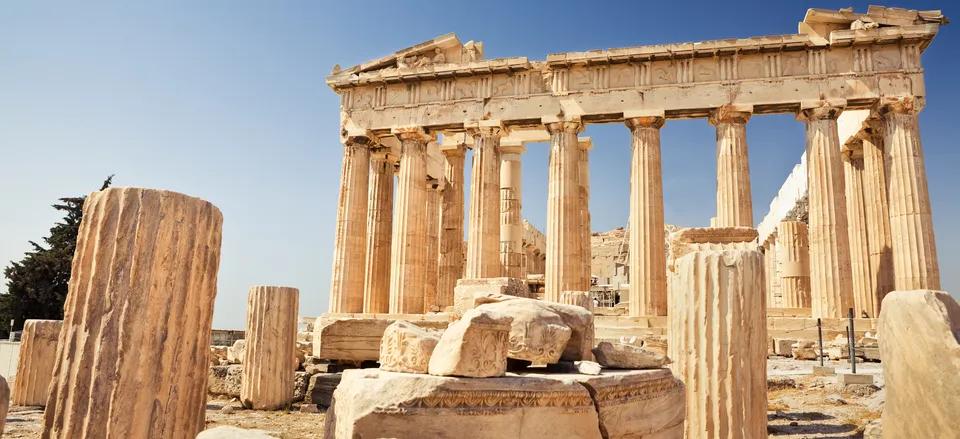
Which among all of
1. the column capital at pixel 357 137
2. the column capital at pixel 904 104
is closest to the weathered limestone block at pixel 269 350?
the column capital at pixel 357 137

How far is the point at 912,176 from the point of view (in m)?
18.0

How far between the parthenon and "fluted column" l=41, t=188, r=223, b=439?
15.6 metres

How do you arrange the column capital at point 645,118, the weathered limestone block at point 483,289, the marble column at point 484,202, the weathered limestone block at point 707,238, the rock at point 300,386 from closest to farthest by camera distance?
the rock at point 300,386 < the weathered limestone block at point 483,289 < the weathered limestone block at point 707,238 < the column capital at point 645,118 < the marble column at point 484,202

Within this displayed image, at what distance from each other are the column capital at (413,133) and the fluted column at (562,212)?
4.06 meters

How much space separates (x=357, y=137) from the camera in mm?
22703

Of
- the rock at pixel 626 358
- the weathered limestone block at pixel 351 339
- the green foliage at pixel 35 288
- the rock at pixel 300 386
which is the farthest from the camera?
the green foliage at pixel 35 288

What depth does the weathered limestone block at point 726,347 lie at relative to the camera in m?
5.23

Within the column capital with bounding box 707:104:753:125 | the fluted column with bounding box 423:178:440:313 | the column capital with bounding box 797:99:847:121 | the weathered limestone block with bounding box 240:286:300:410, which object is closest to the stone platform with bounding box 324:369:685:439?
the weathered limestone block with bounding box 240:286:300:410

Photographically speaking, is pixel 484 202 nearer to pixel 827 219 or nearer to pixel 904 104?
pixel 827 219

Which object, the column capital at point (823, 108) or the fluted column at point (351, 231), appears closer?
the column capital at point (823, 108)

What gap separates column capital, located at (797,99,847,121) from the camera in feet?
61.3

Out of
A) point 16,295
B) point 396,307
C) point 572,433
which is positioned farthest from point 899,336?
point 16,295

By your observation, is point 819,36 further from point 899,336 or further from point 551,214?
point 899,336

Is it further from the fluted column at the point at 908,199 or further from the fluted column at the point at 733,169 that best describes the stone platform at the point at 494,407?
the fluted column at the point at 908,199
